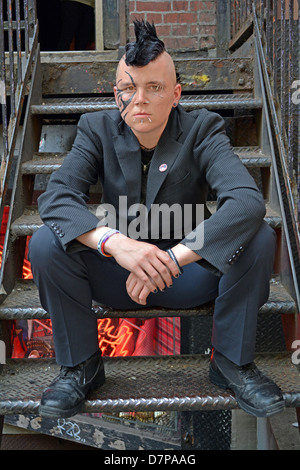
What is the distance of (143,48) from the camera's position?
1790 millimetres

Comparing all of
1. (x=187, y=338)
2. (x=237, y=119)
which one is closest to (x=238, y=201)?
(x=237, y=119)

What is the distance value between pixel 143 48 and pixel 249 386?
3.94 ft

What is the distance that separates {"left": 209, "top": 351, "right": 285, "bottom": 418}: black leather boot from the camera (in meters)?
1.61

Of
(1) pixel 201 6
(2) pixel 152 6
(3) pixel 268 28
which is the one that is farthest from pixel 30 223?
(1) pixel 201 6

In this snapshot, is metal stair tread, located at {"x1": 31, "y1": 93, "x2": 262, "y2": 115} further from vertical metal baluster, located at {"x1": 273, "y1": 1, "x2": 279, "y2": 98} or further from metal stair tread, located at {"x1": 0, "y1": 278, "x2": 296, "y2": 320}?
metal stair tread, located at {"x1": 0, "y1": 278, "x2": 296, "y2": 320}

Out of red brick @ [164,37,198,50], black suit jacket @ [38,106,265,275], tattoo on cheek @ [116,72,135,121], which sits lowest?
black suit jacket @ [38,106,265,275]

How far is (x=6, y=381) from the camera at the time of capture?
1886mm

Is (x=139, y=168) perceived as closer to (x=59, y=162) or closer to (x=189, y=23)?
(x=59, y=162)

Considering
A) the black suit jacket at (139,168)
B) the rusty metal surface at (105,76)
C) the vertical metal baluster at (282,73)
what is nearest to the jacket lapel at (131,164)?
the black suit jacket at (139,168)

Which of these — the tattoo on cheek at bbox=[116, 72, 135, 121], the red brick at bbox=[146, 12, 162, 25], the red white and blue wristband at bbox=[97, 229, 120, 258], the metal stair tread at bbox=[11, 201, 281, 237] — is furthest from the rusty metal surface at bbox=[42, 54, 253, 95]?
the red brick at bbox=[146, 12, 162, 25]

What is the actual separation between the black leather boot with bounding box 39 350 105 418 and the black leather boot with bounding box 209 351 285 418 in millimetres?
424

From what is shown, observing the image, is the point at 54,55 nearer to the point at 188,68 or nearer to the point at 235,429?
the point at 188,68

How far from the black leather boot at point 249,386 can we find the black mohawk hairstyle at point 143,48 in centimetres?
105

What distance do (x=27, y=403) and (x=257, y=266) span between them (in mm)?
885
